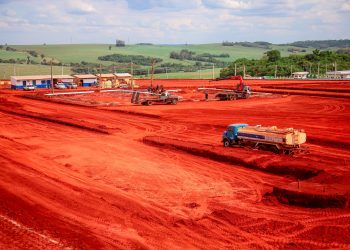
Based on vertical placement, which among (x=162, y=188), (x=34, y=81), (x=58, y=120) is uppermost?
(x=34, y=81)

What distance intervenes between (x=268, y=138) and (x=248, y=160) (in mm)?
2199

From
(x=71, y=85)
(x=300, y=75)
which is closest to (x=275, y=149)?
(x=71, y=85)

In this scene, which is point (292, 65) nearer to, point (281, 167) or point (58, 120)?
point (58, 120)

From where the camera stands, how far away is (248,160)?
78.0 ft

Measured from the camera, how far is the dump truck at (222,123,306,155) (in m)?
24.3

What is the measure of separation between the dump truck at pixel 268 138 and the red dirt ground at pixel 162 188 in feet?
2.55

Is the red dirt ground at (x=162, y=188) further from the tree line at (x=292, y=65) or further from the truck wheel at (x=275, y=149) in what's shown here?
the tree line at (x=292, y=65)

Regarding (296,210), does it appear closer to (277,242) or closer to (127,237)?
(277,242)

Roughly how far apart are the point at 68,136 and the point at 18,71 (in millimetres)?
125400

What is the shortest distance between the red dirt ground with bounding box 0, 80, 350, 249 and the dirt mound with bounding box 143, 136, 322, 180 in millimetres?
78

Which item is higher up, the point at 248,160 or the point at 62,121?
the point at 62,121

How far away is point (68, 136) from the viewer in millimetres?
34500

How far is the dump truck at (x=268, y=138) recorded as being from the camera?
79.8 feet

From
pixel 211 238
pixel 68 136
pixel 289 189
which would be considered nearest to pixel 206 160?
pixel 289 189
